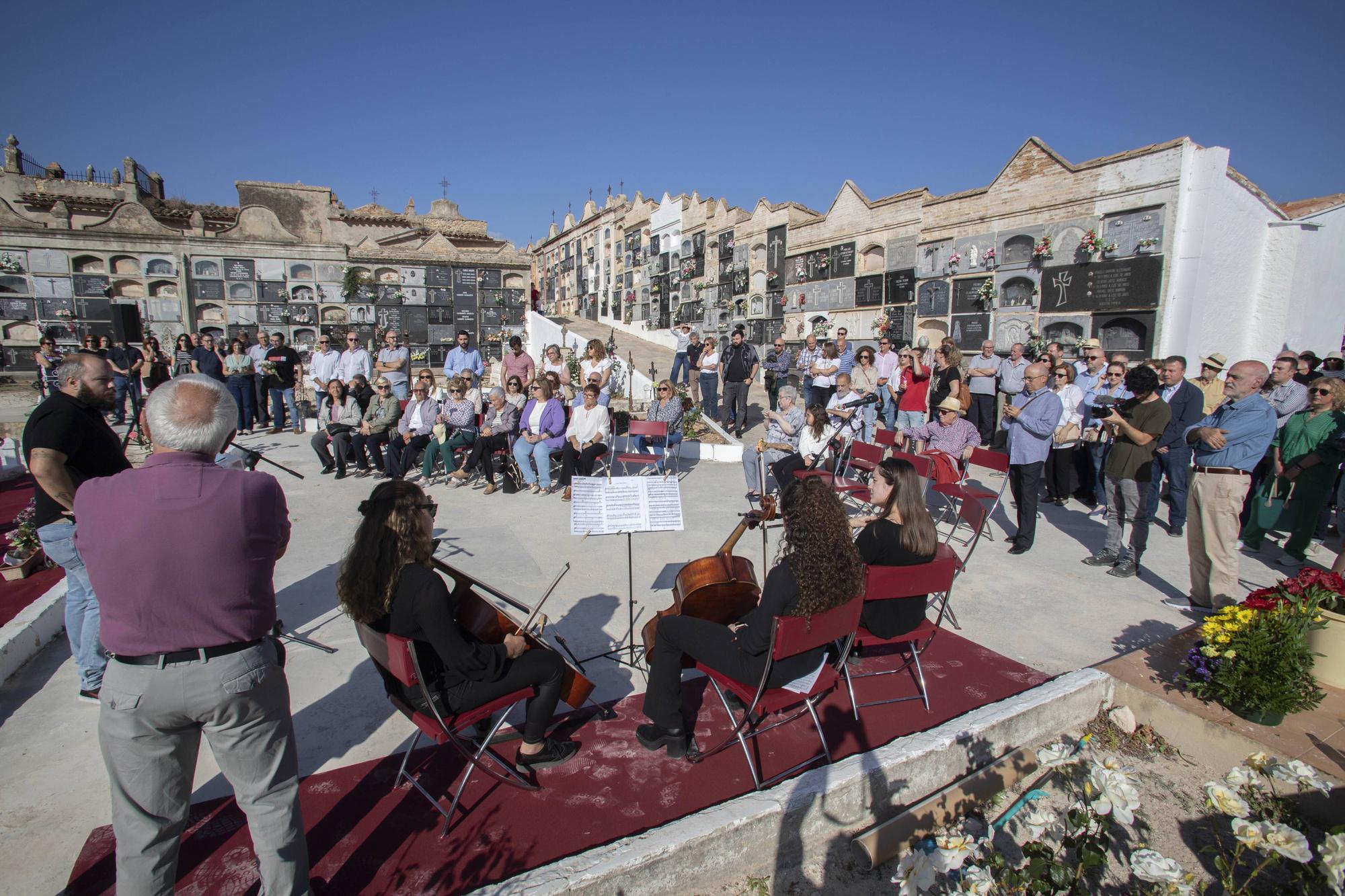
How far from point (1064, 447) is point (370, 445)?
8.80 metres

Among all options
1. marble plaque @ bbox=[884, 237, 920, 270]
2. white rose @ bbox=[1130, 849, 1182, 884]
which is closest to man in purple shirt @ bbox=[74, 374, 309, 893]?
white rose @ bbox=[1130, 849, 1182, 884]

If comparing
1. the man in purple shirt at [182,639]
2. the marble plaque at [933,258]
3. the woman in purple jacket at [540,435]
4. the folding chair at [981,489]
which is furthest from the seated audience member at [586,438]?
the marble plaque at [933,258]

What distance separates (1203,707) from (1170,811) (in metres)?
0.64

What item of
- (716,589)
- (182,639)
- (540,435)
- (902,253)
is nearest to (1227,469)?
(716,589)

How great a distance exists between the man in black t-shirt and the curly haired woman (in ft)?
36.2

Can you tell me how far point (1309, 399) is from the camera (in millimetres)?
5961

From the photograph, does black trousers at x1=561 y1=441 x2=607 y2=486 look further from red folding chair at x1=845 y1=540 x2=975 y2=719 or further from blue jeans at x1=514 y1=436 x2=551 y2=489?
red folding chair at x1=845 y1=540 x2=975 y2=719

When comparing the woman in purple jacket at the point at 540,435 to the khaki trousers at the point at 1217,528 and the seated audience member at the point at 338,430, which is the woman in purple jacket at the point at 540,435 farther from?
the khaki trousers at the point at 1217,528

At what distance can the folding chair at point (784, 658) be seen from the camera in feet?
8.63

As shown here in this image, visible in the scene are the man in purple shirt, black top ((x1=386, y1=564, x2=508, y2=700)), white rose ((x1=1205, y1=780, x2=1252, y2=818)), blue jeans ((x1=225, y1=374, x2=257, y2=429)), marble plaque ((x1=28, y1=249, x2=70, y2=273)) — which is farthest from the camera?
marble plaque ((x1=28, y1=249, x2=70, y2=273))

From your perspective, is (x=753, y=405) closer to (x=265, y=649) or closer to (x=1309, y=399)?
(x=1309, y=399)

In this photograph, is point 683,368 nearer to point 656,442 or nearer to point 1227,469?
point 656,442

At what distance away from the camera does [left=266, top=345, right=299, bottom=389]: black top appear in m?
11.4

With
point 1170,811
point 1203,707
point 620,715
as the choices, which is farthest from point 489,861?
point 1203,707
